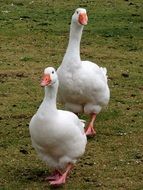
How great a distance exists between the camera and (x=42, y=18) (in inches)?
645

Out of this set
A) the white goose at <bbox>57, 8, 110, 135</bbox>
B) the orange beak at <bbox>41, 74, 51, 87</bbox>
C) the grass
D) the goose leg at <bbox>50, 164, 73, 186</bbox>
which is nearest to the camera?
the orange beak at <bbox>41, 74, 51, 87</bbox>

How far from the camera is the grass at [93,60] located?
7.11 metres

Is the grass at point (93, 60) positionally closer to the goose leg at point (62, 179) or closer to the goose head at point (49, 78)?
the goose leg at point (62, 179)

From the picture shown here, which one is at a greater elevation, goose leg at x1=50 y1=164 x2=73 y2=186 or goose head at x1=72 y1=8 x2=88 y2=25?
goose head at x1=72 y1=8 x2=88 y2=25

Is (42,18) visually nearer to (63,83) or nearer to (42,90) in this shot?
(42,90)

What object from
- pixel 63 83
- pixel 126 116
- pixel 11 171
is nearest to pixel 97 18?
pixel 126 116

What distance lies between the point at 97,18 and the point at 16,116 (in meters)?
7.79

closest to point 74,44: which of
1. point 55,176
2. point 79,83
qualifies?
point 79,83

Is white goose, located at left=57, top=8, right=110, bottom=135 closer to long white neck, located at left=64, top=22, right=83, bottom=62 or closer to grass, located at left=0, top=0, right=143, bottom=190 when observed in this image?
long white neck, located at left=64, top=22, right=83, bottom=62

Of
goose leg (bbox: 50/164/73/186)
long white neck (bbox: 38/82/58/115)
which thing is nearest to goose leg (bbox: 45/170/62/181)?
goose leg (bbox: 50/164/73/186)

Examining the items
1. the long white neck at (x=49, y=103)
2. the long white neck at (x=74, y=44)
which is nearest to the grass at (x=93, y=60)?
the long white neck at (x=49, y=103)

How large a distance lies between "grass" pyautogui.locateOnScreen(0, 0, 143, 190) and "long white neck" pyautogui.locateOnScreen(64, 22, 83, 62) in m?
1.04

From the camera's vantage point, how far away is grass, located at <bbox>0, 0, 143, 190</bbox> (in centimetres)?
711

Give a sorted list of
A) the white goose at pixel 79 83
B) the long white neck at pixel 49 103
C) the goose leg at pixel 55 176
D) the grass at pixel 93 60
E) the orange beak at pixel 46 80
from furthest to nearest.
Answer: the white goose at pixel 79 83, the grass at pixel 93 60, the goose leg at pixel 55 176, the long white neck at pixel 49 103, the orange beak at pixel 46 80
